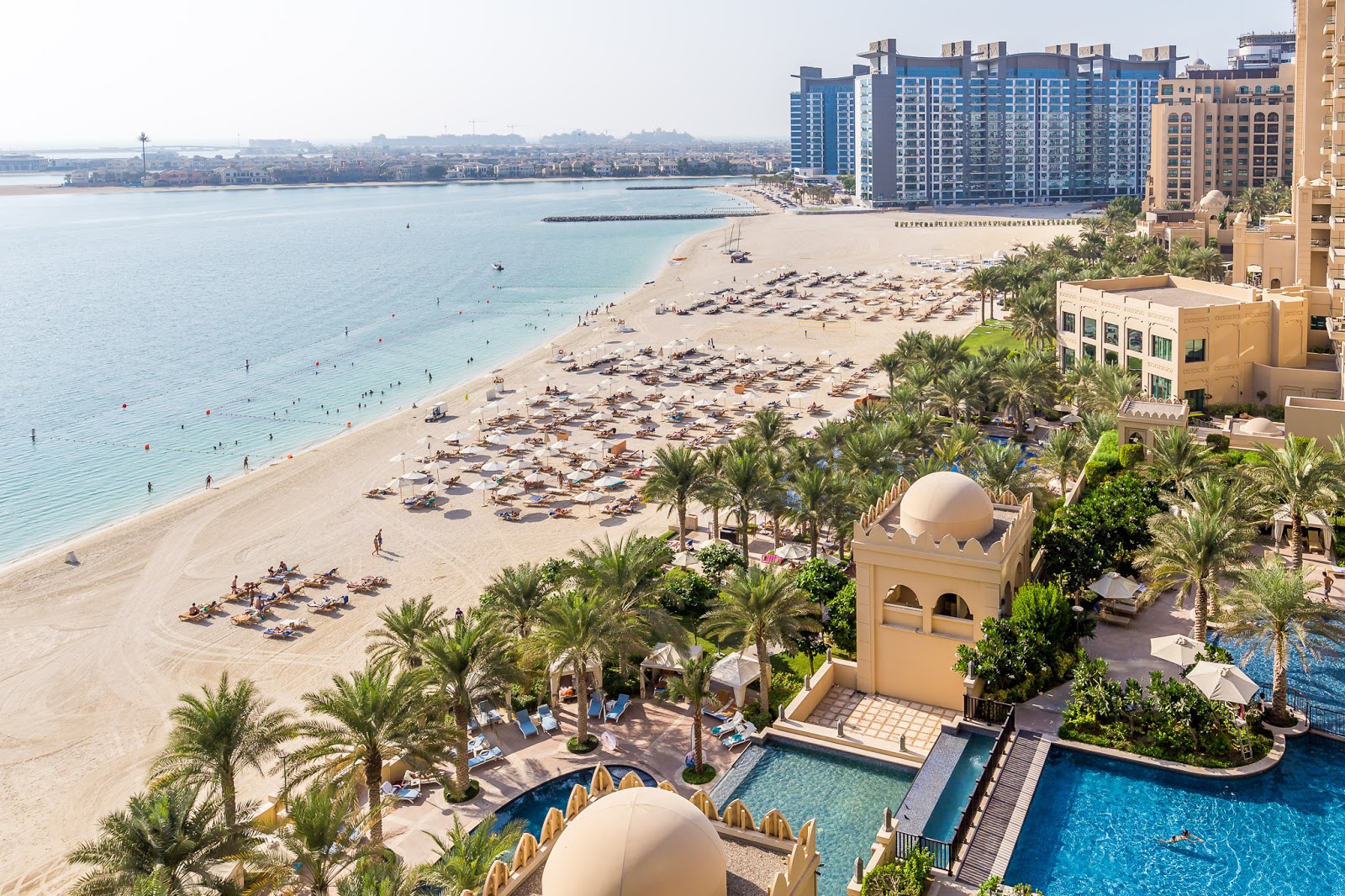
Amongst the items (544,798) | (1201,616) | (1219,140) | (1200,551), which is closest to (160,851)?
(544,798)

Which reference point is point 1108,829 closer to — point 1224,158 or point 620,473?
point 620,473

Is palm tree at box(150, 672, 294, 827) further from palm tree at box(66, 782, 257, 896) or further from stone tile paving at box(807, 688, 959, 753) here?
stone tile paving at box(807, 688, 959, 753)

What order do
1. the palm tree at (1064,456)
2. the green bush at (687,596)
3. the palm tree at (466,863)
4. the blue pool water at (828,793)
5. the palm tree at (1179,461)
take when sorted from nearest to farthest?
the palm tree at (466,863)
the blue pool water at (828,793)
the green bush at (687,596)
the palm tree at (1179,461)
the palm tree at (1064,456)

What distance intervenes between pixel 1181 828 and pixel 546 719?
46.6 ft

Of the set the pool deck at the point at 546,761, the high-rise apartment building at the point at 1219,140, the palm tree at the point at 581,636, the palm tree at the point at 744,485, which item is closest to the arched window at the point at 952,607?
the pool deck at the point at 546,761

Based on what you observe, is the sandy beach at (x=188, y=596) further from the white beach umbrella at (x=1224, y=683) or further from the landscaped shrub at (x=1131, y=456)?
the white beach umbrella at (x=1224, y=683)

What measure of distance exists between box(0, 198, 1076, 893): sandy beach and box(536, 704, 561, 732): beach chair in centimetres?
694

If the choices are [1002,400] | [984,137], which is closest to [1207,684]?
[1002,400]

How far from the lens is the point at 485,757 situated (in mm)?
25047

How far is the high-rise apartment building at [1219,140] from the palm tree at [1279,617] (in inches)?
4016

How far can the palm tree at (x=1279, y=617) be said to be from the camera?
74.1 ft

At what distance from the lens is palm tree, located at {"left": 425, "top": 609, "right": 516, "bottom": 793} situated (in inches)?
934

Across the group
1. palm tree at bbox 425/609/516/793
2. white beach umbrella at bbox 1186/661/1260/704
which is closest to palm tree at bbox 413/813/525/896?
palm tree at bbox 425/609/516/793

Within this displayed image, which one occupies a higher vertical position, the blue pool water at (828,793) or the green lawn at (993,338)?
the green lawn at (993,338)
